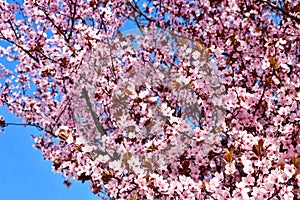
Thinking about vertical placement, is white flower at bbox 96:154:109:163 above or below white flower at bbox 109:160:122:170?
above

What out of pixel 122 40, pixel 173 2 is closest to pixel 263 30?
pixel 173 2

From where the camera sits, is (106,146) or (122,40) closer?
(106,146)

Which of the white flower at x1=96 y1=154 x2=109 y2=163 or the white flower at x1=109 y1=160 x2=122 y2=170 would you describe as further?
the white flower at x1=96 y1=154 x2=109 y2=163

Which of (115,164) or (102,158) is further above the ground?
(102,158)

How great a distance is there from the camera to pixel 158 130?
20.6ft

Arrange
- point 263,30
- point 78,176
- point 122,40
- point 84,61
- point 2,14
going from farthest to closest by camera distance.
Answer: point 2,14
point 263,30
point 84,61
point 122,40
point 78,176

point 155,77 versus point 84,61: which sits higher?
point 84,61

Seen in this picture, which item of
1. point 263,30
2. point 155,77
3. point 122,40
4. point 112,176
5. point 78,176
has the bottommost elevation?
point 112,176

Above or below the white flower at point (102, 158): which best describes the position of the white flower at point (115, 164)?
below

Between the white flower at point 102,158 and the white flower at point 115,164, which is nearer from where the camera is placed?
the white flower at point 115,164

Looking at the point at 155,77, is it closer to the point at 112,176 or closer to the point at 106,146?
the point at 106,146

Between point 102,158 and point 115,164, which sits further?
point 102,158

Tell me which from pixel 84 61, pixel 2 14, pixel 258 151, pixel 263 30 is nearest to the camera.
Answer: pixel 258 151

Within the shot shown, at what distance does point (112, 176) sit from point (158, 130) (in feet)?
3.45
